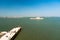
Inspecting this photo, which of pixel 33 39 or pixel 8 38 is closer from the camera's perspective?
pixel 8 38

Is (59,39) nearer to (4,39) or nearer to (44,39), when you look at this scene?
(44,39)

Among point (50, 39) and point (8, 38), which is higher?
point (8, 38)

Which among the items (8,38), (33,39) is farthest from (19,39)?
(8,38)

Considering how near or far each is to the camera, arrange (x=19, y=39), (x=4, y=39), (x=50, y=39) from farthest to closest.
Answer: (x=50, y=39), (x=19, y=39), (x=4, y=39)

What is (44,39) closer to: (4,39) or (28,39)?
(28,39)

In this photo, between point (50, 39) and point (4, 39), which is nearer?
point (4, 39)

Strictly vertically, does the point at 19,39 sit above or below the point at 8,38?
below

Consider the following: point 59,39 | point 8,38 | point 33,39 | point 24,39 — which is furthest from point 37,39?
point 8,38

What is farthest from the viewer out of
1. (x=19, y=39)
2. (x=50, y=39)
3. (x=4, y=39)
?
(x=50, y=39)
